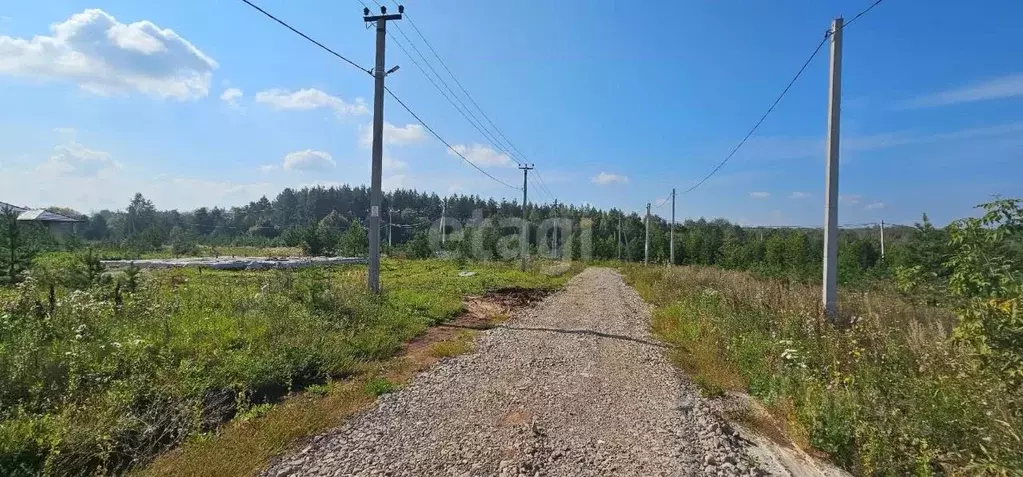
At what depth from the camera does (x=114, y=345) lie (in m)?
5.07

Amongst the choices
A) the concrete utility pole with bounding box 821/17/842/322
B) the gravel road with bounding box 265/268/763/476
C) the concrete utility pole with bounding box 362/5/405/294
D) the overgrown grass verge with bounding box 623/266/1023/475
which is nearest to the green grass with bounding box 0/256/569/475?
the gravel road with bounding box 265/268/763/476

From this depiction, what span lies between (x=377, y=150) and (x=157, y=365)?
718 cm

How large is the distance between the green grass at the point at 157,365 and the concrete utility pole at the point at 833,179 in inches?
271

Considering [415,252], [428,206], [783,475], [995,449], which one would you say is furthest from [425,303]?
[428,206]

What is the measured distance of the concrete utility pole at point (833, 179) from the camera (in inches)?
289

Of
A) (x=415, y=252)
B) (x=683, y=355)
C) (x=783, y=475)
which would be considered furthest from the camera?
(x=415, y=252)

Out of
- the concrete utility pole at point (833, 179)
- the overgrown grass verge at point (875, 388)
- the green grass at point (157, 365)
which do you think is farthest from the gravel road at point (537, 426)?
the concrete utility pole at point (833, 179)

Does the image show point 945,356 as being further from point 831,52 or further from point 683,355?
point 831,52

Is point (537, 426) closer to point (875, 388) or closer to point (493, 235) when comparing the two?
point (875, 388)

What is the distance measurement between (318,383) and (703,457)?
4.32 meters

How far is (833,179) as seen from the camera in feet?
24.3

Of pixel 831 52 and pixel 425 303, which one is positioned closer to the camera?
pixel 831 52

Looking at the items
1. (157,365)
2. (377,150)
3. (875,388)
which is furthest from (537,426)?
(377,150)

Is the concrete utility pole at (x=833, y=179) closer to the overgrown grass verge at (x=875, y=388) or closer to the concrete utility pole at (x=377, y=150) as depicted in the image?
the overgrown grass verge at (x=875, y=388)
